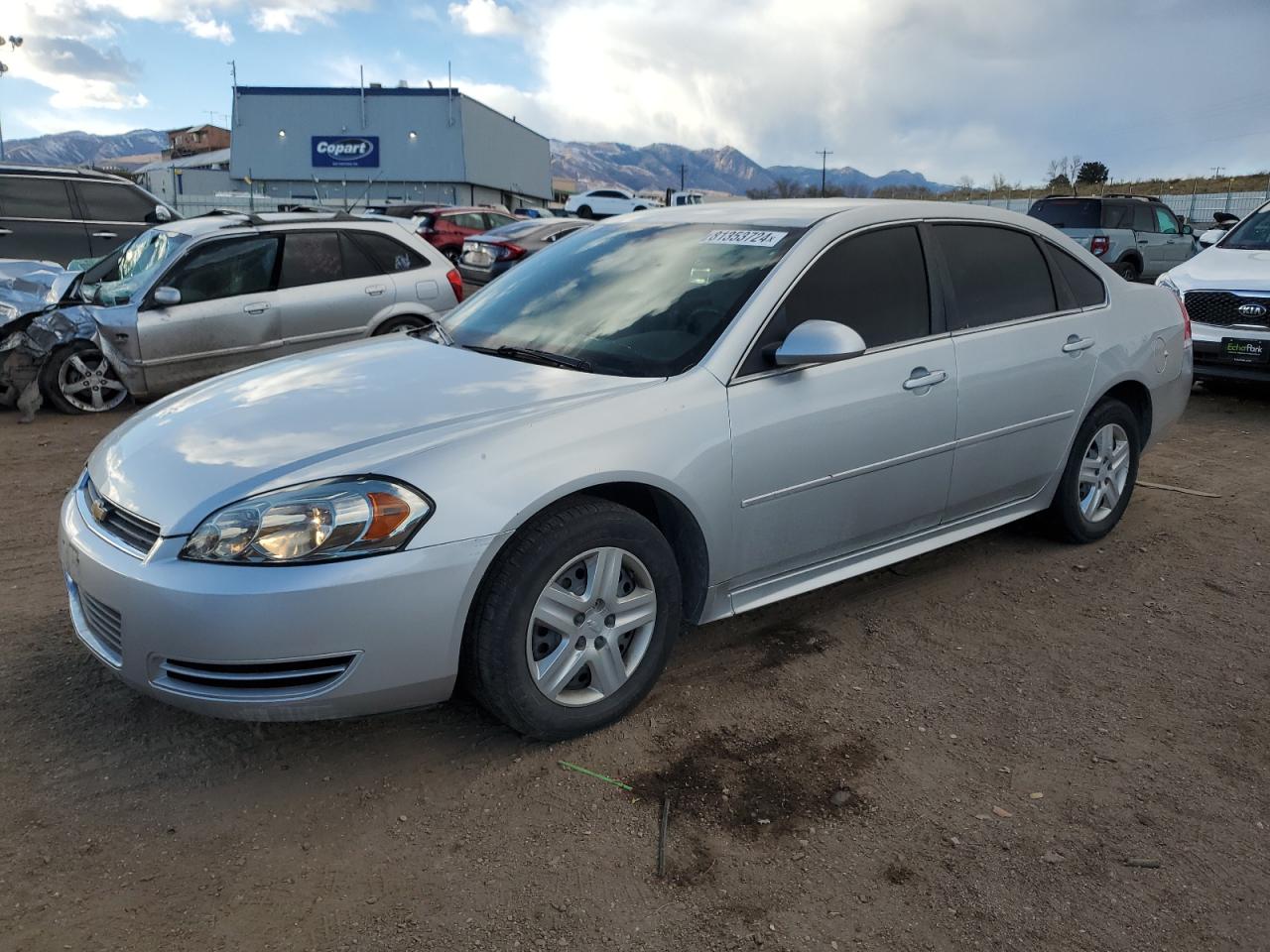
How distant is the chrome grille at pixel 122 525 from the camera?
8.90 feet

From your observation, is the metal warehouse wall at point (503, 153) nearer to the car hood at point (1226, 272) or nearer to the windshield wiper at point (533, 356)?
the car hood at point (1226, 272)

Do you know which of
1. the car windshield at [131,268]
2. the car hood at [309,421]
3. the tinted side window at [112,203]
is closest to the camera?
the car hood at [309,421]

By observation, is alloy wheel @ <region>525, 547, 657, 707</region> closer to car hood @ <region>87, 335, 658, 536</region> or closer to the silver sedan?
the silver sedan

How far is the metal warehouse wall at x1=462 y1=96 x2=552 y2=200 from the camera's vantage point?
48.8 m

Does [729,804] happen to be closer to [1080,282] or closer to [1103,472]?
[1103,472]

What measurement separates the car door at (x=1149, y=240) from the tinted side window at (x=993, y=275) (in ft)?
43.5

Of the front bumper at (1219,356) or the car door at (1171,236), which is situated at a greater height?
the car door at (1171,236)

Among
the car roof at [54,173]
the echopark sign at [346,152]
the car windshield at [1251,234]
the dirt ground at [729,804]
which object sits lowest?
the dirt ground at [729,804]

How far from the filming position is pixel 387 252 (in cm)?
816

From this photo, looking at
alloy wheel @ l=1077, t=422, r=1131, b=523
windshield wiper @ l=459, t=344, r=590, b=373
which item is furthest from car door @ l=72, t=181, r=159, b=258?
alloy wheel @ l=1077, t=422, r=1131, b=523

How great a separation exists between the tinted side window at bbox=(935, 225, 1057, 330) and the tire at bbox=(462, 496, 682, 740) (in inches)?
71.2

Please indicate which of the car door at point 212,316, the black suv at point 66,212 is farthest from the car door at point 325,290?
the black suv at point 66,212

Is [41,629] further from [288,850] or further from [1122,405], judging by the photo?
[1122,405]

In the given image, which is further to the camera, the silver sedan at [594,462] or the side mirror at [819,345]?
the side mirror at [819,345]
